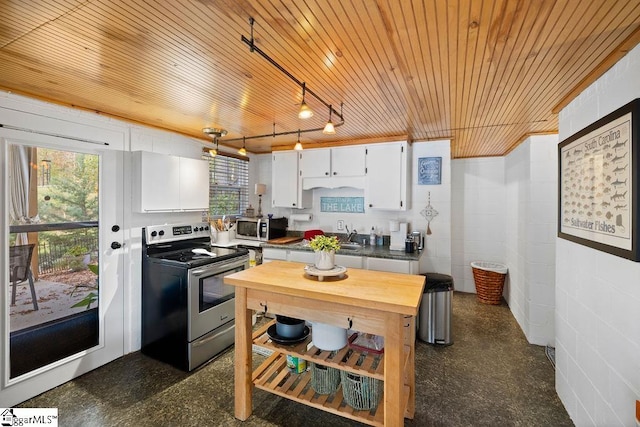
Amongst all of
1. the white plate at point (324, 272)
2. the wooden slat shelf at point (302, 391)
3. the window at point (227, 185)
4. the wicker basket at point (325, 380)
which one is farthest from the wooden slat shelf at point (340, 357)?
the window at point (227, 185)

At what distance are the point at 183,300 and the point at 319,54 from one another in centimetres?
224

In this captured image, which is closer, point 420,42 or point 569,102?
point 420,42

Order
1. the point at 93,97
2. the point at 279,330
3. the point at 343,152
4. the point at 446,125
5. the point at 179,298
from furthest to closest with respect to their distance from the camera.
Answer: the point at 343,152
the point at 446,125
the point at 179,298
the point at 93,97
the point at 279,330

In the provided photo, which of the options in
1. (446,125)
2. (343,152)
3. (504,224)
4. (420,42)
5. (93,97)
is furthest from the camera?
(504,224)

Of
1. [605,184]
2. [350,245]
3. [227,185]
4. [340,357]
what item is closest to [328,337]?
[340,357]

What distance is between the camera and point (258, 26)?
1.37 meters

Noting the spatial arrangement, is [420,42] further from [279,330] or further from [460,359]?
[460,359]

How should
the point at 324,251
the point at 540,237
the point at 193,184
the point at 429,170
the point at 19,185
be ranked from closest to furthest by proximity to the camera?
the point at 324,251, the point at 19,185, the point at 540,237, the point at 193,184, the point at 429,170

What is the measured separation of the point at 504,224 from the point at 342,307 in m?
Answer: 3.92

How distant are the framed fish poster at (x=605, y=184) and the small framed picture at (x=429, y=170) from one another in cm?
167

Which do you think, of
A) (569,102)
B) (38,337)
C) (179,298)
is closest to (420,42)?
(569,102)

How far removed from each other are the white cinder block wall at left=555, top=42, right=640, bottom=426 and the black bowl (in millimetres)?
1727

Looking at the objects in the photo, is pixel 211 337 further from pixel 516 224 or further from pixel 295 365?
pixel 516 224

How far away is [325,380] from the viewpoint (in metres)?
1.92
